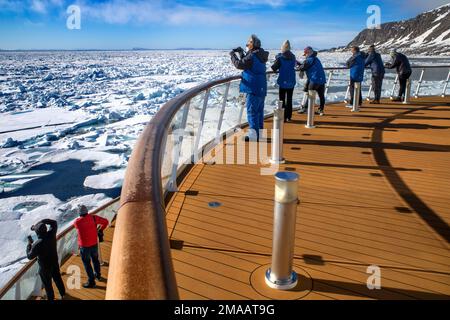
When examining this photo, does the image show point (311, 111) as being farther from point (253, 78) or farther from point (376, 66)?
point (376, 66)

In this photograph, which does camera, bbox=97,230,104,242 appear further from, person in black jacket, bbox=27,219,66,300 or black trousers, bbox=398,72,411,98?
black trousers, bbox=398,72,411,98

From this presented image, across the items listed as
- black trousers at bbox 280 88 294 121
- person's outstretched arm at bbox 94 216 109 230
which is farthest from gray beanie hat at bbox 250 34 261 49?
person's outstretched arm at bbox 94 216 109 230

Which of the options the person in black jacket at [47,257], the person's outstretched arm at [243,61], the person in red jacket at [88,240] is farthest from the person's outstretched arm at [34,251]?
the person's outstretched arm at [243,61]

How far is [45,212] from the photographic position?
11602 millimetres

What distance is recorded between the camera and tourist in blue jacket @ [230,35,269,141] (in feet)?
19.5

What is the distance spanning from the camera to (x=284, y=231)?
8.00 ft

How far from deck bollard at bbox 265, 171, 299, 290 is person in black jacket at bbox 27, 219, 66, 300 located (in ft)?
10.7

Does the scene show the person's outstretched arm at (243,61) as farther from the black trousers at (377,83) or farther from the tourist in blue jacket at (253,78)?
the black trousers at (377,83)

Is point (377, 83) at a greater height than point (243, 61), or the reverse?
point (243, 61)

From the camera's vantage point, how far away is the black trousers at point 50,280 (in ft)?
15.7

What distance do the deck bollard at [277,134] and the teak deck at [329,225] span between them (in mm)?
183

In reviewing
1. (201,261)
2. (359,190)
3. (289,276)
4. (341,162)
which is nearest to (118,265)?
(289,276)

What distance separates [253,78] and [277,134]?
1.37 m

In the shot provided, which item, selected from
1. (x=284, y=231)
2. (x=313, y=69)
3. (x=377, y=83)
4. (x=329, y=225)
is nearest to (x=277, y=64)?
(x=313, y=69)
